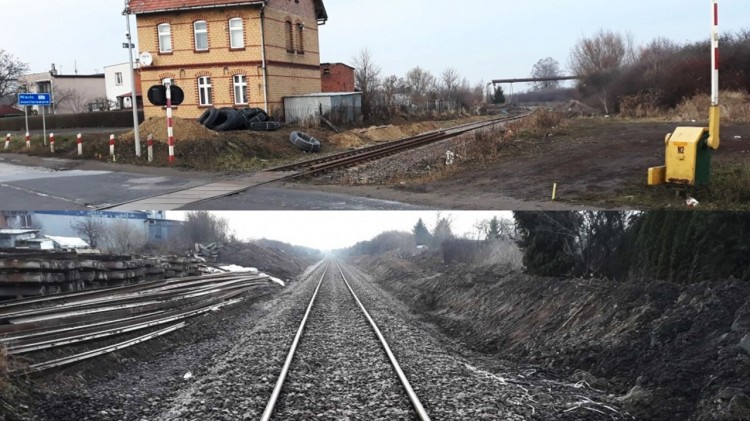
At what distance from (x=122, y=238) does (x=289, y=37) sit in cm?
2625

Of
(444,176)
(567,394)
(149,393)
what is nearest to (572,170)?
(444,176)

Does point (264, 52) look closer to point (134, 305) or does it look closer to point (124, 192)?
point (124, 192)

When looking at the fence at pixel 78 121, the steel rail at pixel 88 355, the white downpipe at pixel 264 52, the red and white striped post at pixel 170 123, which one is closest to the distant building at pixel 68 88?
the fence at pixel 78 121

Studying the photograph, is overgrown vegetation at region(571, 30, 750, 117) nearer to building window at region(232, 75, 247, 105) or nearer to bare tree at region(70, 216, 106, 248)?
building window at region(232, 75, 247, 105)

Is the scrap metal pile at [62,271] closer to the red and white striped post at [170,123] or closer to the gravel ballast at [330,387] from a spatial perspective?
the gravel ballast at [330,387]

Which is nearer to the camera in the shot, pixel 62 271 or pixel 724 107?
pixel 62 271

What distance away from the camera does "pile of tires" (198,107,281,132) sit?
29062 millimetres

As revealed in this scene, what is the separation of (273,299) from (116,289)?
20.3ft

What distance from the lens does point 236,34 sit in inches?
1426

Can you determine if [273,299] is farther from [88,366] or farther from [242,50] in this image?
[242,50]

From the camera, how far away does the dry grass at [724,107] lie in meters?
29.2

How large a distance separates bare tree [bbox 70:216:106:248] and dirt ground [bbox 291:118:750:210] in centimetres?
586

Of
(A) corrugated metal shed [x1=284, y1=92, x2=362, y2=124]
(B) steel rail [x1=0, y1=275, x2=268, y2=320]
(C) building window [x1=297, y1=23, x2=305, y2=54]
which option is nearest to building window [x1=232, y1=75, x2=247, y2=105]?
(A) corrugated metal shed [x1=284, y1=92, x2=362, y2=124]

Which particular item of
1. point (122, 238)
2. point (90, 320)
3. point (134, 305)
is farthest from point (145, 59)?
point (90, 320)
